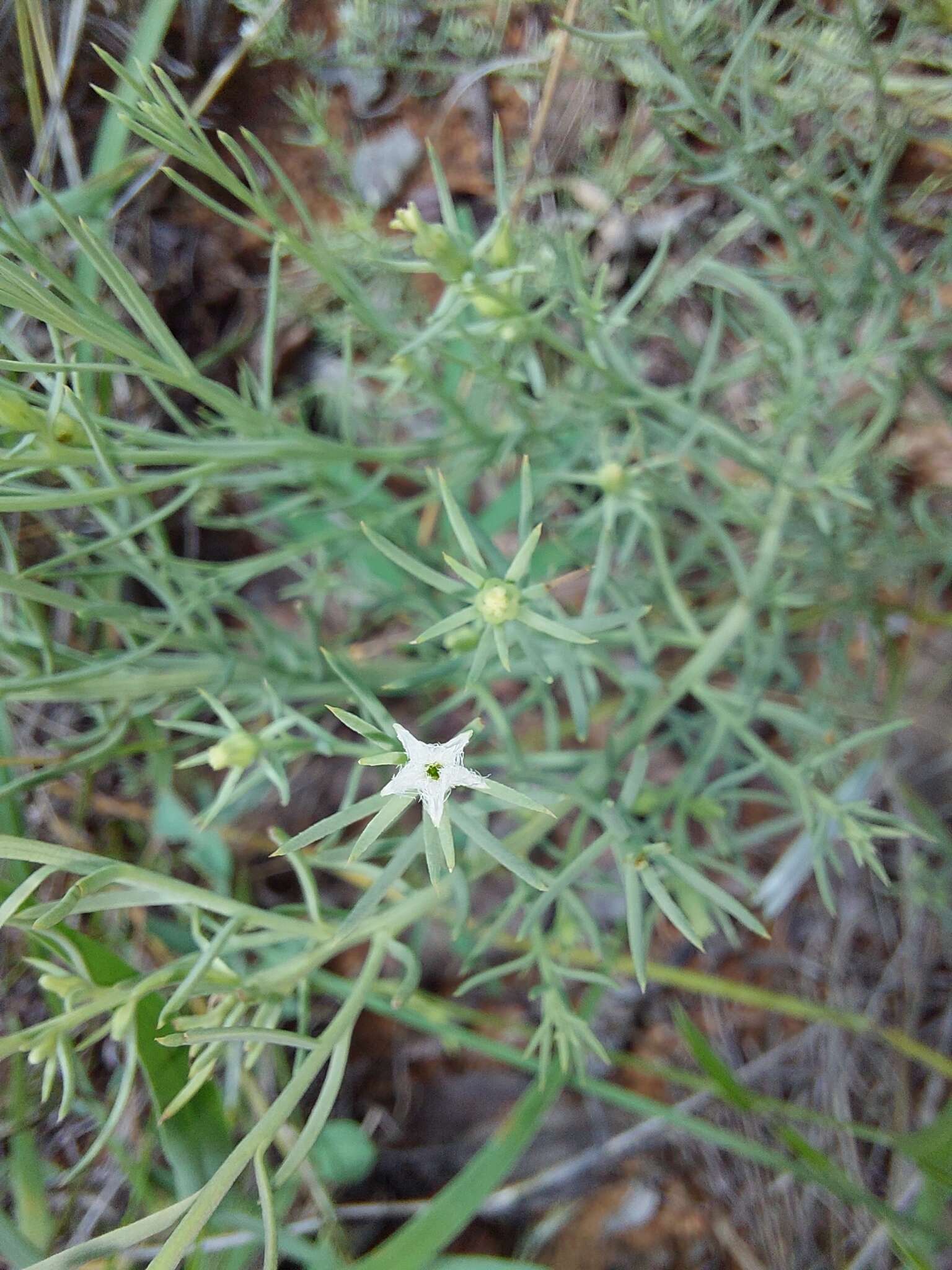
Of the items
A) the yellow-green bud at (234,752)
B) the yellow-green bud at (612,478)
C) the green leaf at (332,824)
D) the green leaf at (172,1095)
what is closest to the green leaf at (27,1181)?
the green leaf at (172,1095)

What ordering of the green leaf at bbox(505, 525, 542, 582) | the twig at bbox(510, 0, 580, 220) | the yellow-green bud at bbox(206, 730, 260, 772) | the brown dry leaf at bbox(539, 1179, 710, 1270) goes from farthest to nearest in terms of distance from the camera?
the brown dry leaf at bbox(539, 1179, 710, 1270)
the twig at bbox(510, 0, 580, 220)
the yellow-green bud at bbox(206, 730, 260, 772)
the green leaf at bbox(505, 525, 542, 582)

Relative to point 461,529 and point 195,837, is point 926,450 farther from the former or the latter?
point 195,837

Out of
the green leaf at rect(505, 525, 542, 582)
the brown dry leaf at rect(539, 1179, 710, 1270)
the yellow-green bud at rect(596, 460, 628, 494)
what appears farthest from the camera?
Result: the brown dry leaf at rect(539, 1179, 710, 1270)

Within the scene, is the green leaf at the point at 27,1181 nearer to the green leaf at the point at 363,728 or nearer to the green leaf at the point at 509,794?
the green leaf at the point at 363,728

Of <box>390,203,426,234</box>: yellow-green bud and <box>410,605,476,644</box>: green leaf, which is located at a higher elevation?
<box>390,203,426,234</box>: yellow-green bud

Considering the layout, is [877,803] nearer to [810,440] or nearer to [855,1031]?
[855,1031]

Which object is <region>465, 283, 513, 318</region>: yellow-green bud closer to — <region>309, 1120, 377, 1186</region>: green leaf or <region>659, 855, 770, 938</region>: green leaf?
<region>659, 855, 770, 938</region>: green leaf

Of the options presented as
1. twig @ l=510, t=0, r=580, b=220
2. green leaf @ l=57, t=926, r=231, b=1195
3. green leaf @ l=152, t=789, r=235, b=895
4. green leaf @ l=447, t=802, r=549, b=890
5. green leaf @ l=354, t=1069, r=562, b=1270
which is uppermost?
twig @ l=510, t=0, r=580, b=220

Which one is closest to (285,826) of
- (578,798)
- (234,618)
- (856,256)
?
(234,618)

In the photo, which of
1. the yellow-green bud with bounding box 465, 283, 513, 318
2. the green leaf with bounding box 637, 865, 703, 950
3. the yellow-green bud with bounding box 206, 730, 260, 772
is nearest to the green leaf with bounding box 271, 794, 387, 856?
the yellow-green bud with bounding box 206, 730, 260, 772
